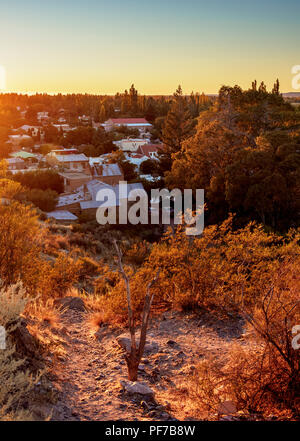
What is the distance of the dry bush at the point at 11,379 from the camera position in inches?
105

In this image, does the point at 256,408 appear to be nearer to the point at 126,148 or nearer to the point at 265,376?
the point at 265,376

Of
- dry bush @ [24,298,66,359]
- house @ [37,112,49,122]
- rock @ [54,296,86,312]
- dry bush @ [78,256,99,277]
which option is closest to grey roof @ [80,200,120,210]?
dry bush @ [78,256,99,277]

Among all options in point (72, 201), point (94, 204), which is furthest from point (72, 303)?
point (72, 201)

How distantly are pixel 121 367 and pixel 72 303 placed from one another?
277 centimetres

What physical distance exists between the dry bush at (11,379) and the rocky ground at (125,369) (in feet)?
0.85

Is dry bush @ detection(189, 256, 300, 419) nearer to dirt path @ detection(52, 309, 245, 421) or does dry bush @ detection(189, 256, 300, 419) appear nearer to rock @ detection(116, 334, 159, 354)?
dirt path @ detection(52, 309, 245, 421)

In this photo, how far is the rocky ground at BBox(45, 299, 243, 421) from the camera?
3217 millimetres

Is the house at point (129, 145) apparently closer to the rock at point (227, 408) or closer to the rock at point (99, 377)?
the rock at point (99, 377)

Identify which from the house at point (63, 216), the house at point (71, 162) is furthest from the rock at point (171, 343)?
the house at point (71, 162)

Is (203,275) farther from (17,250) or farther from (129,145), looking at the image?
(129,145)

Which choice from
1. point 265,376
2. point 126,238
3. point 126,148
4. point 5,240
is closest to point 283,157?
point 126,238

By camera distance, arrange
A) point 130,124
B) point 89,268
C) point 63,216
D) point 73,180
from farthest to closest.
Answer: point 130,124
point 73,180
point 63,216
point 89,268

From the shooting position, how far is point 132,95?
7912 cm

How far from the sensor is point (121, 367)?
13.9 ft
